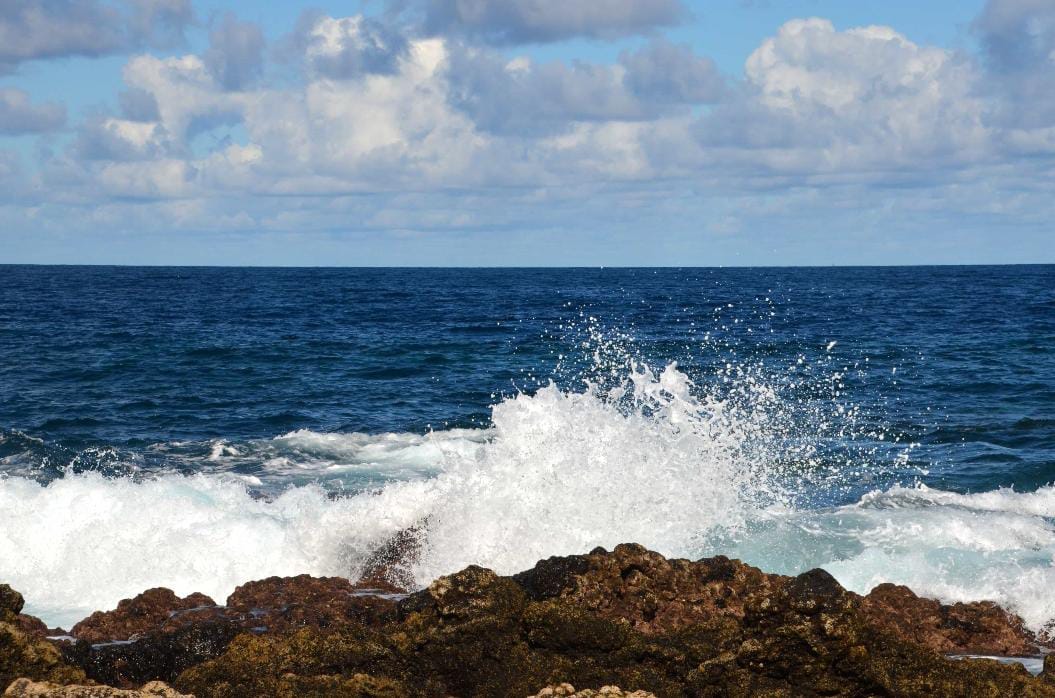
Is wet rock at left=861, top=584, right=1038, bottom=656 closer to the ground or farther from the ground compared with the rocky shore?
closer to the ground

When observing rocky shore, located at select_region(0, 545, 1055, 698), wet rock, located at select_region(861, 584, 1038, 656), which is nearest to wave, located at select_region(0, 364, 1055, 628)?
wet rock, located at select_region(861, 584, 1038, 656)

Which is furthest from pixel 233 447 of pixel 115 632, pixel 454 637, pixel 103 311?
pixel 103 311

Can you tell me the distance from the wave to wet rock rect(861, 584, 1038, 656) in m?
0.65

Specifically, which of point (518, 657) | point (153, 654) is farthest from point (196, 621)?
point (518, 657)

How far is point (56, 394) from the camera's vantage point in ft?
76.2

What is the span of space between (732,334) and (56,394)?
19.8 metres

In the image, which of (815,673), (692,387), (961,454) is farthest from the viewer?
(692,387)

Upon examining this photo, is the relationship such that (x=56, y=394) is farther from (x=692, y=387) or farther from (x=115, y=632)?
(x=115, y=632)

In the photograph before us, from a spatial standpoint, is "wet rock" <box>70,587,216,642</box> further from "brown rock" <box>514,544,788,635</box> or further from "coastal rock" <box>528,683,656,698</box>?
"coastal rock" <box>528,683,656,698</box>

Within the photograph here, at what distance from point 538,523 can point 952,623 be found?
14.4 feet

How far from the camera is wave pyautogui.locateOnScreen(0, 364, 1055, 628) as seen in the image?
1102 cm

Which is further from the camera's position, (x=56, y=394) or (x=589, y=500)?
(x=56, y=394)

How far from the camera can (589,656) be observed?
20.2ft

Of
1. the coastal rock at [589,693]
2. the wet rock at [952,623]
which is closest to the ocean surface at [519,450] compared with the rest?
the wet rock at [952,623]
